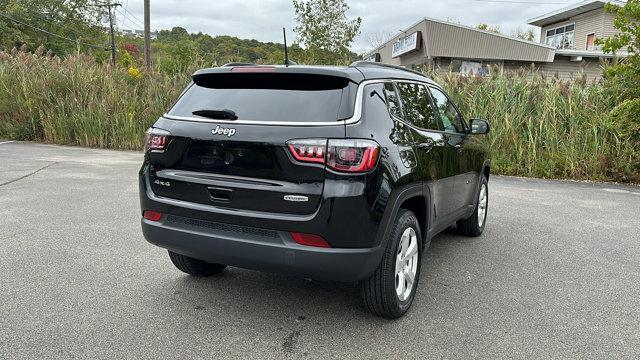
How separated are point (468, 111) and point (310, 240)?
9.52 m

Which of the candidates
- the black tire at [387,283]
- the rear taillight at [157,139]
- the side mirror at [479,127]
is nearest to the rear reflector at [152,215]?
the rear taillight at [157,139]

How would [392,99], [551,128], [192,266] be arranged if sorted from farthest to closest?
[551,128]
[192,266]
[392,99]

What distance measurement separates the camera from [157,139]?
3.55 m

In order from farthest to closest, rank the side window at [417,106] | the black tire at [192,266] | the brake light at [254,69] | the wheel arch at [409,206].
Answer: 1. the black tire at [192,266]
2. the side window at [417,106]
3. the brake light at [254,69]
4. the wheel arch at [409,206]

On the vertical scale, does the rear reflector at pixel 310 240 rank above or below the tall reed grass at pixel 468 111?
below

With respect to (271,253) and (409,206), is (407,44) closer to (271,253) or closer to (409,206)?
(409,206)

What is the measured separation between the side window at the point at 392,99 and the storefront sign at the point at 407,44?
2779 centimetres

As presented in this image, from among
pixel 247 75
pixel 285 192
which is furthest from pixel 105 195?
pixel 285 192

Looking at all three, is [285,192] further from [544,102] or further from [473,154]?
[544,102]

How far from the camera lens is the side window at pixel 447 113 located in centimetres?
475

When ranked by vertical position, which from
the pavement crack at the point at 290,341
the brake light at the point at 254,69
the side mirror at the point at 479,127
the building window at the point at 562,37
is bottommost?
the pavement crack at the point at 290,341

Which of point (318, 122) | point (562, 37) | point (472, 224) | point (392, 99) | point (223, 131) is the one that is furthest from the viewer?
point (562, 37)

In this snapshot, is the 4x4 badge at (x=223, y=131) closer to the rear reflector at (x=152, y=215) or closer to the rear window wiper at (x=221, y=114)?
the rear window wiper at (x=221, y=114)

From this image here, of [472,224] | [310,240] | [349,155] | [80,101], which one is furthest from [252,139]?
[80,101]
